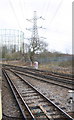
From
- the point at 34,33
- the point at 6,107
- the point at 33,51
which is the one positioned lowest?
the point at 6,107

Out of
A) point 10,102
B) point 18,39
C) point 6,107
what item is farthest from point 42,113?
point 18,39

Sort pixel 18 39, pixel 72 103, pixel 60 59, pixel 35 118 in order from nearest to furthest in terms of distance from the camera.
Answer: pixel 35 118
pixel 72 103
pixel 60 59
pixel 18 39

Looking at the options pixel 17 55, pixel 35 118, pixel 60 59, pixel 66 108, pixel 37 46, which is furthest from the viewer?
pixel 17 55

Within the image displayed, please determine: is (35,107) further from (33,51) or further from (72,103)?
(33,51)

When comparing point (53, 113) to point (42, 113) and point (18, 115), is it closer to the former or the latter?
point (42, 113)

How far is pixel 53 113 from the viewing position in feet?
20.2

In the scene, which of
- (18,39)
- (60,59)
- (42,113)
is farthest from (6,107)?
(18,39)

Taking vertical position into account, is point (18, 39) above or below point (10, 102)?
above

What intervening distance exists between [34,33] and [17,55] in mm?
24268

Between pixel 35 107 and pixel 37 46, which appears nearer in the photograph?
pixel 35 107

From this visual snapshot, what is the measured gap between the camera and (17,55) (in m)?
60.8

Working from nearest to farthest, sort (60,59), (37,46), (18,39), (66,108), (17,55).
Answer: (66,108) → (60,59) → (37,46) → (17,55) → (18,39)

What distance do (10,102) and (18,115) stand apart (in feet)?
6.18

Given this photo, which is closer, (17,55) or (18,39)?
(17,55)
